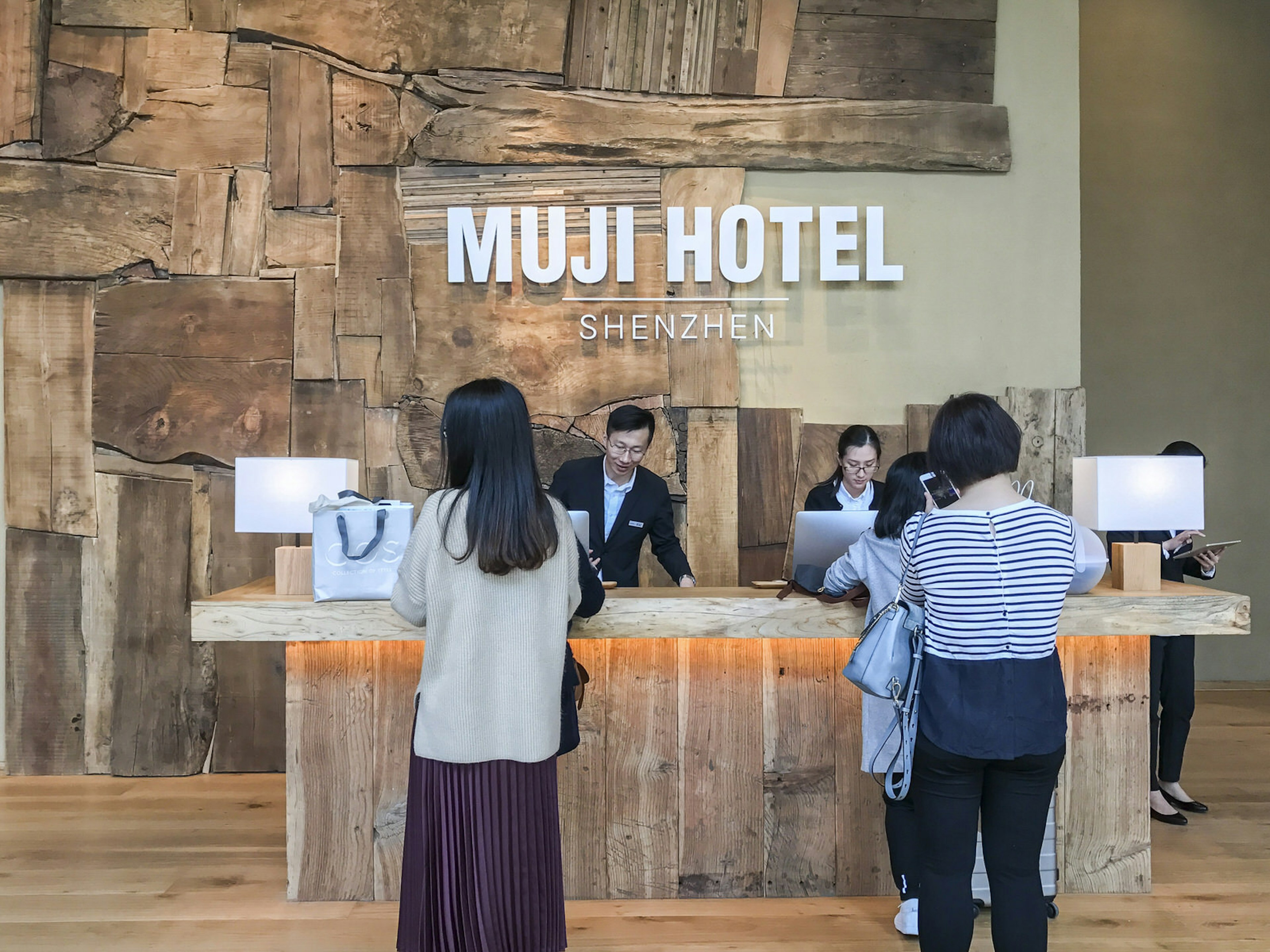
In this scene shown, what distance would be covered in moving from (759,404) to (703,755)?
6.29 feet

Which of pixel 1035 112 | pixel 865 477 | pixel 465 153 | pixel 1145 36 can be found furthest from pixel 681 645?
pixel 1145 36

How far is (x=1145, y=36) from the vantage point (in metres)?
6.13

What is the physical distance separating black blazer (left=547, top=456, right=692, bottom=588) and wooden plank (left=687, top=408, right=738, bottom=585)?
399 mm

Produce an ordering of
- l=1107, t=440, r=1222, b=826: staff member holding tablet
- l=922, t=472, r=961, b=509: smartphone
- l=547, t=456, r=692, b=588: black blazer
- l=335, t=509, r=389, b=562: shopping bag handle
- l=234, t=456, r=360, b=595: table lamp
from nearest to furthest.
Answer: l=922, t=472, r=961, b=509: smartphone, l=335, t=509, r=389, b=562: shopping bag handle, l=234, t=456, r=360, b=595: table lamp, l=1107, t=440, r=1222, b=826: staff member holding tablet, l=547, t=456, r=692, b=588: black blazer

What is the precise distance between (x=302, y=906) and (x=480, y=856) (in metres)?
1.17

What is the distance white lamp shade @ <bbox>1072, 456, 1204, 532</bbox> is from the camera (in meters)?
3.04

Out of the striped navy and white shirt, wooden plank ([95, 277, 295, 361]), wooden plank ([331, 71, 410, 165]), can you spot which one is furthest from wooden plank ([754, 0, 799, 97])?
the striped navy and white shirt

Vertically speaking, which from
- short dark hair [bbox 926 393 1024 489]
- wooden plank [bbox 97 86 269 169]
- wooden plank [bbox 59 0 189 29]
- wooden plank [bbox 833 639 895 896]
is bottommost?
wooden plank [bbox 833 639 895 896]

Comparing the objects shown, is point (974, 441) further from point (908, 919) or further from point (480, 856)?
point (908, 919)

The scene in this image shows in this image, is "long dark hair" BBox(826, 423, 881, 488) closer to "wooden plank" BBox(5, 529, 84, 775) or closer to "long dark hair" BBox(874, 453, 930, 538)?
"long dark hair" BBox(874, 453, 930, 538)

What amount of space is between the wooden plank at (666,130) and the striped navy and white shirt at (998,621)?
2.88 meters

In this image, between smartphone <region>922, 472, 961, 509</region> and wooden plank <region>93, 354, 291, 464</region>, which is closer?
smartphone <region>922, 472, 961, 509</region>

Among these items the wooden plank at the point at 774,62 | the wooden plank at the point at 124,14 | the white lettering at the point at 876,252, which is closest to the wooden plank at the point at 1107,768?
the white lettering at the point at 876,252

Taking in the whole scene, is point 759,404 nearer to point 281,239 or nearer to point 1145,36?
point 281,239
